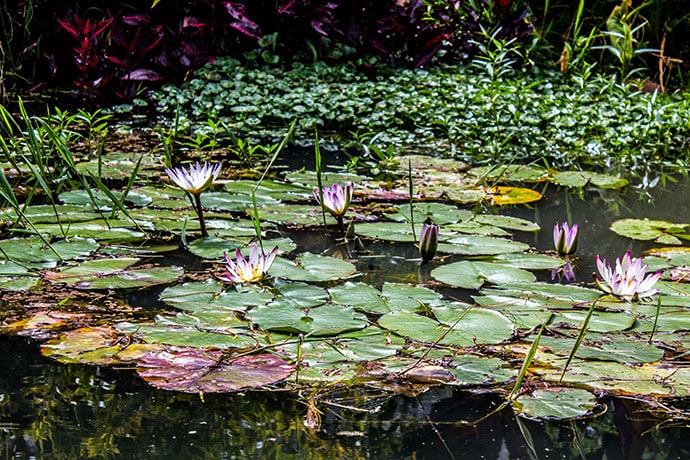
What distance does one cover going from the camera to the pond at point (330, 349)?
1.19 metres

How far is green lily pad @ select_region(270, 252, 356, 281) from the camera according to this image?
1836mm

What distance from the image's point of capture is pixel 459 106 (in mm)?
3770

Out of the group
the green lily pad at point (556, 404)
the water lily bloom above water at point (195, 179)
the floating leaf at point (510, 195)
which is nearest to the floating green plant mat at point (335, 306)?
the green lily pad at point (556, 404)

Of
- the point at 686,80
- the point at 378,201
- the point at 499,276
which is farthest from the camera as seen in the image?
the point at 686,80

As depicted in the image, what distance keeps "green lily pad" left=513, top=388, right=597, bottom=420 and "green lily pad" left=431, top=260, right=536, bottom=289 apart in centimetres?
51

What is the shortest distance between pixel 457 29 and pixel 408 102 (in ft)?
3.36

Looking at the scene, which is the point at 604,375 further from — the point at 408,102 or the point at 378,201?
the point at 408,102

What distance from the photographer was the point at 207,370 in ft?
4.45

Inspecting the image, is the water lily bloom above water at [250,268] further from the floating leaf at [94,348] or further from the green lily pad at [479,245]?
the green lily pad at [479,245]

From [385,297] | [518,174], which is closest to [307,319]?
[385,297]

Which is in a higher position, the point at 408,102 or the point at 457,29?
the point at 457,29

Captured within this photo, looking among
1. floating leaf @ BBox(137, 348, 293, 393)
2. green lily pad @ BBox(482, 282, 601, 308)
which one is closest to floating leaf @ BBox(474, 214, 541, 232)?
green lily pad @ BBox(482, 282, 601, 308)

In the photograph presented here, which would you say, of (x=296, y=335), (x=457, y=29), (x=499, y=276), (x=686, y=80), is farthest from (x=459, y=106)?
(x=296, y=335)

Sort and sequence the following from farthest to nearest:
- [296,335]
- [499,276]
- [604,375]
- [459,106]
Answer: [459,106] < [499,276] < [296,335] < [604,375]
